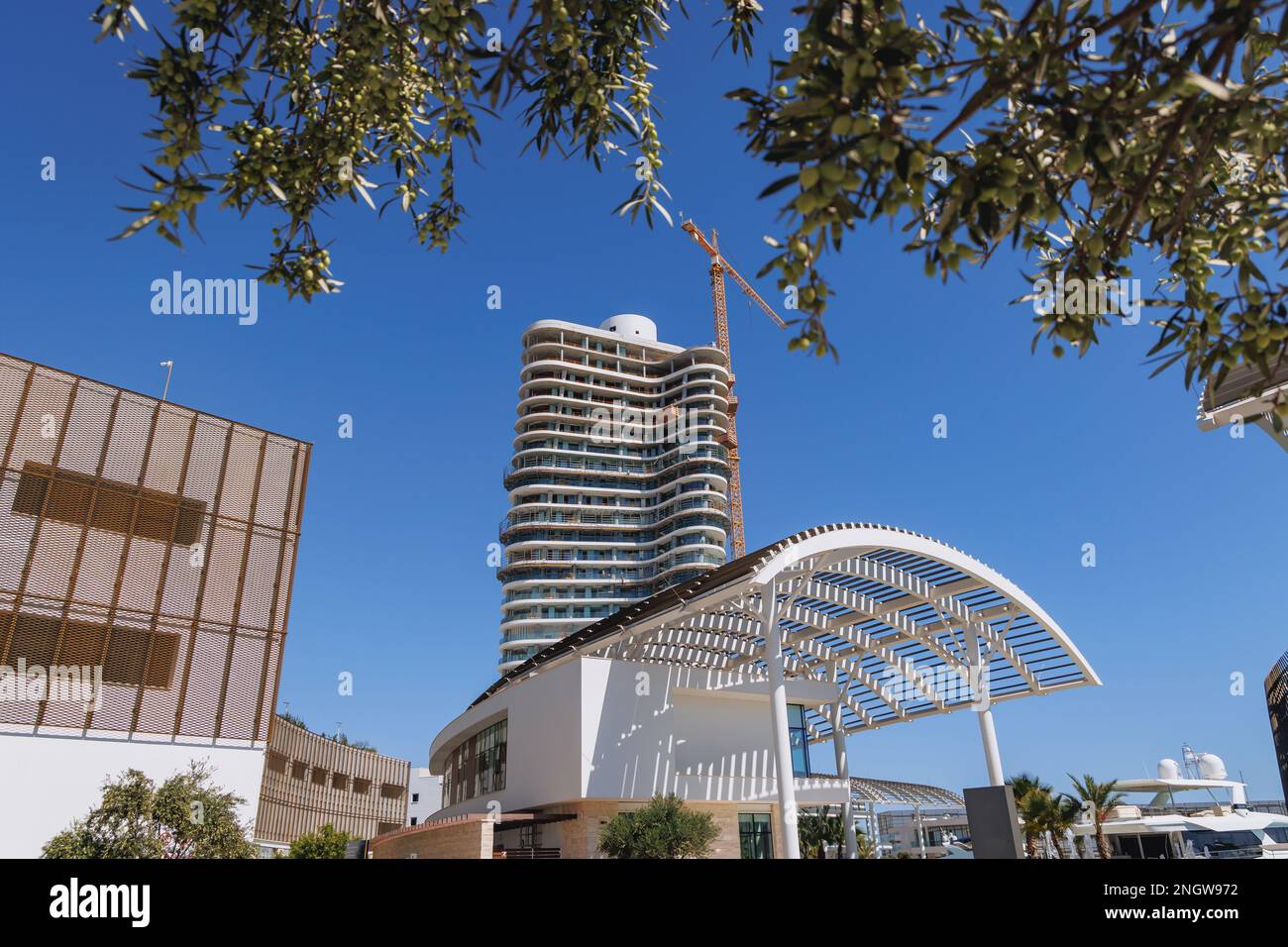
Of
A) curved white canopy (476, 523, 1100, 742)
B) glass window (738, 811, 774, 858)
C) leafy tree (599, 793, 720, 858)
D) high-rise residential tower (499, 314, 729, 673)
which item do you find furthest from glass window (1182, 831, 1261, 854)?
high-rise residential tower (499, 314, 729, 673)

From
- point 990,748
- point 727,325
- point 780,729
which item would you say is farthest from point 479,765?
point 727,325

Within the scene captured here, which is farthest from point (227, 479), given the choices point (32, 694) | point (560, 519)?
point (560, 519)

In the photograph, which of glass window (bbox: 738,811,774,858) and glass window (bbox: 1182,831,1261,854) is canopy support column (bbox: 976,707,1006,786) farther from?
glass window (bbox: 1182,831,1261,854)

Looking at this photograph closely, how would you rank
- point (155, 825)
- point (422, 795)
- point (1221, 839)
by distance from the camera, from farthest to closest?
point (422, 795), point (1221, 839), point (155, 825)

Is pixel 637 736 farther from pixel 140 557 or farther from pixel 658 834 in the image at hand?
pixel 140 557

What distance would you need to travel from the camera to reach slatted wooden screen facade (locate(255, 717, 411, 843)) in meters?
44.1

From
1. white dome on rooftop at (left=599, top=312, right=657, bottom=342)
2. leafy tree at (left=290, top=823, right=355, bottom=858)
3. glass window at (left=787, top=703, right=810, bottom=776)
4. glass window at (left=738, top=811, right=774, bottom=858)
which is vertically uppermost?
white dome on rooftop at (left=599, top=312, right=657, bottom=342)

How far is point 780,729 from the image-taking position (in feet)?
65.4

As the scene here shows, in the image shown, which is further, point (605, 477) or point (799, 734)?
point (605, 477)

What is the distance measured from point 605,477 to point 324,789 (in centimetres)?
5789

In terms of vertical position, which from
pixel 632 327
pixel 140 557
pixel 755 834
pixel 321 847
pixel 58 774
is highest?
pixel 632 327

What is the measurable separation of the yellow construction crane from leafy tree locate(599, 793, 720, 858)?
95161 mm
